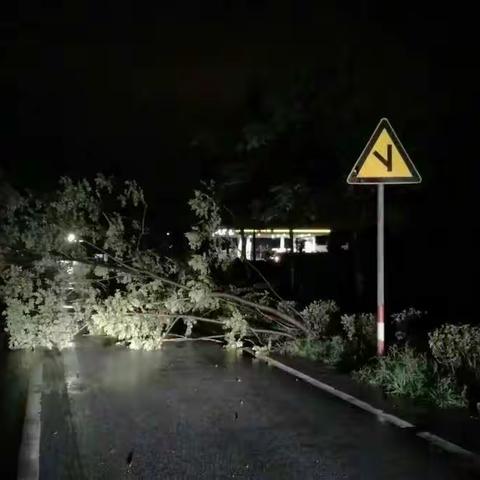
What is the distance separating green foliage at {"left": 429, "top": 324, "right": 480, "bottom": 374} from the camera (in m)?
9.18

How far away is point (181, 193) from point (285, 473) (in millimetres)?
16731

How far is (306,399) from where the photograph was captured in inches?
358

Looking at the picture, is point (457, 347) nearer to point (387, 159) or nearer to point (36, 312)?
point (387, 159)

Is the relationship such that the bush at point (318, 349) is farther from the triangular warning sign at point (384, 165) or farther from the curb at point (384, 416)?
the triangular warning sign at point (384, 165)

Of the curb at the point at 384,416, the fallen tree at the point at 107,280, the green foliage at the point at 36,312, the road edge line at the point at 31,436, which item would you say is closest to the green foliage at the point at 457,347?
the curb at the point at 384,416

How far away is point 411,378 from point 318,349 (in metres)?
3.17

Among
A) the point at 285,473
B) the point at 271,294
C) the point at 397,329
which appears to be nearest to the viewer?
the point at 285,473

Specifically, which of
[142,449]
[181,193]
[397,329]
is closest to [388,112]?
[397,329]

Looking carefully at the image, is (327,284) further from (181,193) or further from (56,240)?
(56,240)

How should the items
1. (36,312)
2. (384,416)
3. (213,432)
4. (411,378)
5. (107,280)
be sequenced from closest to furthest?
(213,432) < (384,416) < (411,378) < (36,312) < (107,280)

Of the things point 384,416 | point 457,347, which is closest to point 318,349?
point 457,347

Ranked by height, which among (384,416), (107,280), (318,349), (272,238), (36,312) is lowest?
(384,416)

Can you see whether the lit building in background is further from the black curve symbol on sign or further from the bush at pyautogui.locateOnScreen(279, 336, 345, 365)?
the black curve symbol on sign

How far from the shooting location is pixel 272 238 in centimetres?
3491
